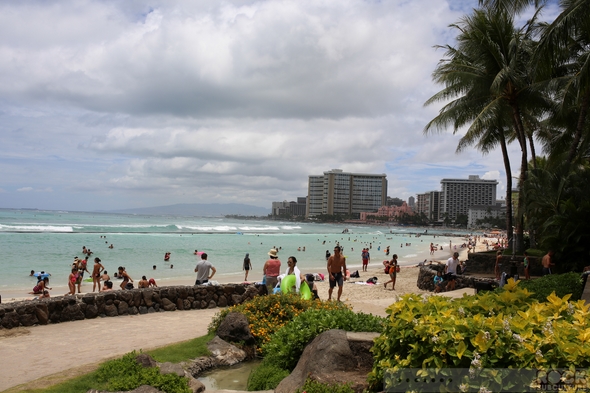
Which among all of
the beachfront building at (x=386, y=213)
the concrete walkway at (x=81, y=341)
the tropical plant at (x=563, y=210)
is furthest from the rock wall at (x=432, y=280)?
the beachfront building at (x=386, y=213)

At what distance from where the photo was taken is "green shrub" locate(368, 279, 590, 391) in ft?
9.17

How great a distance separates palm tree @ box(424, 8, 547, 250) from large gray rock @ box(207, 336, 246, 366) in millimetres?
14836

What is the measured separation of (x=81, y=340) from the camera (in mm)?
8500


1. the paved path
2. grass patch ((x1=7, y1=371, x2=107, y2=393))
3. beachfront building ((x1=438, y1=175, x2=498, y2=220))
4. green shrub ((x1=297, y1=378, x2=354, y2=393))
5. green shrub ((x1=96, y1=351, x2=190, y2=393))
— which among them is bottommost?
the paved path

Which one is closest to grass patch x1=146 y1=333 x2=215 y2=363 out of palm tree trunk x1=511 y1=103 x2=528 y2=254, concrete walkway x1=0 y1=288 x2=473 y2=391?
concrete walkway x1=0 y1=288 x2=473 y2=391

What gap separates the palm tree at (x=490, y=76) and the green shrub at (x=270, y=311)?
13.6 m

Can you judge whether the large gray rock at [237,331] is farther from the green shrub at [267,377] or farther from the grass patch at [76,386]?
the grass patch at [76,386]

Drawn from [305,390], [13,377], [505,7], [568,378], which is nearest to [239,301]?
[13,377]

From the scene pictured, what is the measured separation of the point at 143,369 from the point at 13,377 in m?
2.55

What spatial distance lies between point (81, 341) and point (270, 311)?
3.57 metres

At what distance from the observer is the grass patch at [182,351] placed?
6.71 m

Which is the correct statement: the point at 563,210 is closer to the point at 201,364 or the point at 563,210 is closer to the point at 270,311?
the point at 270,311

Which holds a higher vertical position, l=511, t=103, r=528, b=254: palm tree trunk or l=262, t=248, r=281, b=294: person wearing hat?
l=511, t=103, r=528, b=254: palm tree trunk

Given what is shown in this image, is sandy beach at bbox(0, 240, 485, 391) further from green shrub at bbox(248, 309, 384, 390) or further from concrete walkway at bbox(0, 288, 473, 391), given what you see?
green shrub at bbox(248, 309, 384, 390)
